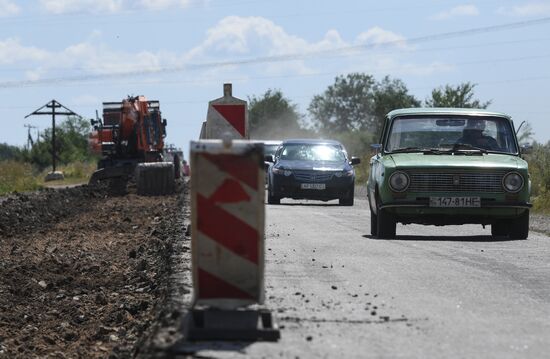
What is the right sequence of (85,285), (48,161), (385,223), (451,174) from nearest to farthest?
1. (85,285)
2. (451,174)
3. (385,223)
4. (48,161)

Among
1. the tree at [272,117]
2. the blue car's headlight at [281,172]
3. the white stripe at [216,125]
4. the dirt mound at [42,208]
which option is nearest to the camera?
the white stripe at [216,125]

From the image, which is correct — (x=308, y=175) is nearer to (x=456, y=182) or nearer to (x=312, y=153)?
(x=312, y=153)

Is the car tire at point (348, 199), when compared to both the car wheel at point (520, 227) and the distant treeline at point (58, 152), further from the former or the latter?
the distant treeline at point (58, 152)

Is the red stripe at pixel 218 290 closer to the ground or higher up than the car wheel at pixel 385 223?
higher up

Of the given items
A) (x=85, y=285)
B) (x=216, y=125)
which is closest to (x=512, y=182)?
(x=216, y=125)

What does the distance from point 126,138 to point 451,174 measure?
29453mm

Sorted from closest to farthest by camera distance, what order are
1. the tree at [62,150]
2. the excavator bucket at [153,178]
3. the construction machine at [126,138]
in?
the excavator bucket at [153,178], the construction machine at [126,138], the tree at [62,150]

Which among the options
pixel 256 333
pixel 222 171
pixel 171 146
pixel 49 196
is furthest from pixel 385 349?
pixel 171 146

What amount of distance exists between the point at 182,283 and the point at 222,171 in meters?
3.00

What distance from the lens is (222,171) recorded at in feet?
25.6

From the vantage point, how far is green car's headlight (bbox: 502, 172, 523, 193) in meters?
16.2

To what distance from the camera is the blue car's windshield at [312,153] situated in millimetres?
29516

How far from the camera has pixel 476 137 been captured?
17.2 meters

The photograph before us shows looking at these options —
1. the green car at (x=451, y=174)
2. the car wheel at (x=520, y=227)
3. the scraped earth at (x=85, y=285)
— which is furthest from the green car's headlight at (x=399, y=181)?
the scraped earth at (x=85, y=285)
